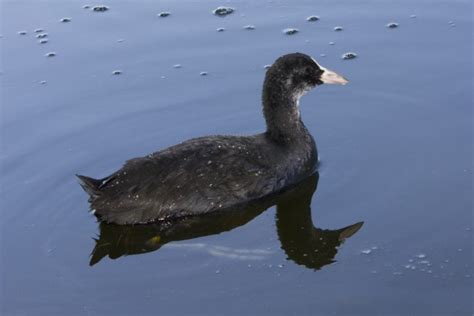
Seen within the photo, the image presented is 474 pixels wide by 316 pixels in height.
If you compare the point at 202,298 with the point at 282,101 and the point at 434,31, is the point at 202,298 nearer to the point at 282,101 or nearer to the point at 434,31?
the point at 282,101

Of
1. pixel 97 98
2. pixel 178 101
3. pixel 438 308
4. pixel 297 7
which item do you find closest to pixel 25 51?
pixel 97 98

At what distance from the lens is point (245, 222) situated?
7625 mm

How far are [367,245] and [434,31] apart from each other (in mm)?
4321

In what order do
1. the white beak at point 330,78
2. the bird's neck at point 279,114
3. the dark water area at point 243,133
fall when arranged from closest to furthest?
the dark water area at point 243,133 → the bird's neck at point 279,114 → the white beak at point 330,78

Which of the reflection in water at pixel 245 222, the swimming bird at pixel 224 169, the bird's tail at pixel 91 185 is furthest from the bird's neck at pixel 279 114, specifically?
the bird's tail at pixel 91 185

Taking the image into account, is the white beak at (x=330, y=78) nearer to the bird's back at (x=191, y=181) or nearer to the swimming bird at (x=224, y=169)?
the swimming bird at (x=224, y=169)

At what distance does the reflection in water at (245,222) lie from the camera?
23.2 feet

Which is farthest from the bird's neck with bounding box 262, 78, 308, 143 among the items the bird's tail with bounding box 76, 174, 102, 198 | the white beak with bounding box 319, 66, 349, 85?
the bird's tail with bounding box 76, 174, 102, 198

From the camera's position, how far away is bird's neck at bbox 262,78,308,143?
8.40 meters

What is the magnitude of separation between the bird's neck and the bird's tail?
1643mm

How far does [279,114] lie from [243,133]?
0.64 meters

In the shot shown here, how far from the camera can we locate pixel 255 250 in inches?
278

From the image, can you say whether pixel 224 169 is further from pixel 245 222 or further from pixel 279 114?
pixel 279 114

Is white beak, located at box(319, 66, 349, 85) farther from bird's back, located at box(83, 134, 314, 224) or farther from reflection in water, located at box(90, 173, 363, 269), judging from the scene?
reflection in water, located at box(90, 173, 363, 269)
